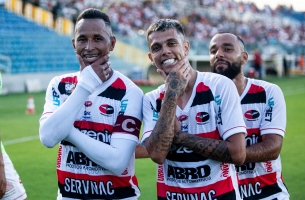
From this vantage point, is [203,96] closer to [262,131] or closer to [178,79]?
[178,79]

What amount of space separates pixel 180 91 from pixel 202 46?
93.3 ft

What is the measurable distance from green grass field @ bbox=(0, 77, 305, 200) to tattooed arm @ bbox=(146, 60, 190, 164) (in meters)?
3.70

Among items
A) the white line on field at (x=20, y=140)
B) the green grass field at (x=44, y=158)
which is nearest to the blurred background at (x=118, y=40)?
the green grass field at (x=44, y=158)

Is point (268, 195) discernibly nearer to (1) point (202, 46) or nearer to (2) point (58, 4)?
(1) point (202, 46)

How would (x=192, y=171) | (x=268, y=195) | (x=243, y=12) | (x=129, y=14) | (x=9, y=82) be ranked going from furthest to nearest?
(x=243, y=12) → (x=129, y=14) → (x=9, y=82) → (x=268, y=195) → (x=192, y=171)

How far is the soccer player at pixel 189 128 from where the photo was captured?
11.6 ft

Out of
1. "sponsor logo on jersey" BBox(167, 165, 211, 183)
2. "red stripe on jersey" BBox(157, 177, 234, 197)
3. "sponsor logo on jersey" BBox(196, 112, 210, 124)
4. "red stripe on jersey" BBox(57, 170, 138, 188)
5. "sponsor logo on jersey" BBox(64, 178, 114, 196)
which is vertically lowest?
"sponsor logo on jersey" BBox(64, 178, 114, 196)

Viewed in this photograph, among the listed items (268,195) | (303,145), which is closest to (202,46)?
(303,145)

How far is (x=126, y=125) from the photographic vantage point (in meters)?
3.73

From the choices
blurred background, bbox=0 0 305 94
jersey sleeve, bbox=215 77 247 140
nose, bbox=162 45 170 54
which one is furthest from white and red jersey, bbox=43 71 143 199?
blurred background, bbox=0 0 305 94

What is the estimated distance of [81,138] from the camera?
11.8ft

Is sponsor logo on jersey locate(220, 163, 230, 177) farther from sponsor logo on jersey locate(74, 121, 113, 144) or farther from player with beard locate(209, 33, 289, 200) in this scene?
sponsor logo on jersey locate(74, 121, 113, 144)

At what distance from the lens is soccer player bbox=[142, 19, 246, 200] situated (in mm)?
3523

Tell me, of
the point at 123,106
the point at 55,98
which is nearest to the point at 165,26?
the point at 123,106
